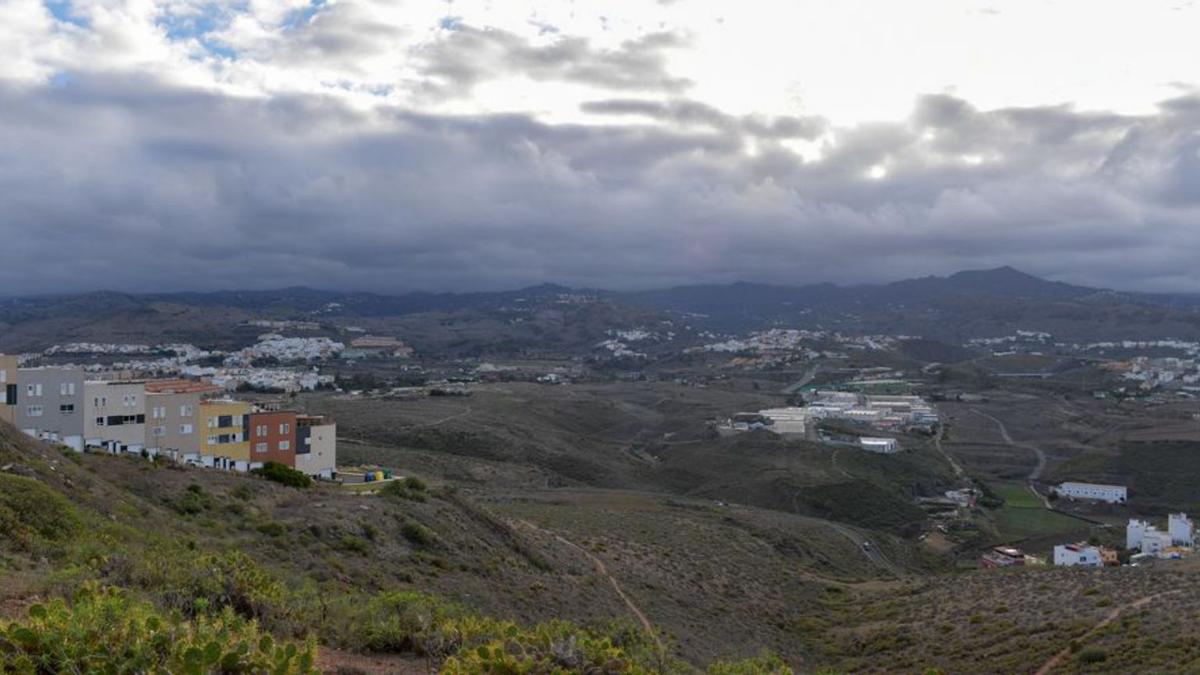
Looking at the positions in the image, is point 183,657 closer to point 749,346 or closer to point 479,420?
point 479,420

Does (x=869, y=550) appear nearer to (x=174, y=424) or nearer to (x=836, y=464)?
(x=836, y=464)

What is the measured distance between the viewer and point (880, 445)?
73.2 meters

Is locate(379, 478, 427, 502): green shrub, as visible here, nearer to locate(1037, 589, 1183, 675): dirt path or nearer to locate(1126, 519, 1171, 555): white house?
locate(1037, 589, 1183, 675): dirt path

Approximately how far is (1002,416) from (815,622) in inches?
3342

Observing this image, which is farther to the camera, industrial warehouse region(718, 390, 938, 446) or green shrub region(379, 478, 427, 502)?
industrial warehouse region(718, 390, 938, 446)

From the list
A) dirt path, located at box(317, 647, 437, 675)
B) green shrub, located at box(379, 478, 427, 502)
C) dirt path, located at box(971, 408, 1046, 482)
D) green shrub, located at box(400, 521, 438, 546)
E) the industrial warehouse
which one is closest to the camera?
dirt path, located at box(317, 647, 437, 675)

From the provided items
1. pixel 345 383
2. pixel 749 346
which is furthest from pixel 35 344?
pixel 749 346

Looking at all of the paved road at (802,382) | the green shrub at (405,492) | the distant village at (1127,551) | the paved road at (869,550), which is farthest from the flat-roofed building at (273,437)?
the paved road at (802,382)

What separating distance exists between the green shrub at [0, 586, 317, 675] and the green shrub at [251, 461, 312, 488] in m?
23.3

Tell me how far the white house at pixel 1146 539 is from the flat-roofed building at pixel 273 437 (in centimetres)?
4131

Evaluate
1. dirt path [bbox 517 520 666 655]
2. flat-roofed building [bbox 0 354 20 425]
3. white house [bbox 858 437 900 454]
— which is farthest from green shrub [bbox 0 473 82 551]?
white house [bbox 858 437 900 454]

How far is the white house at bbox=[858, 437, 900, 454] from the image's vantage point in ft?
237

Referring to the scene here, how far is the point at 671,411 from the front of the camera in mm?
98562

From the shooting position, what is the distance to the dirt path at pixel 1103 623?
1686 cm
